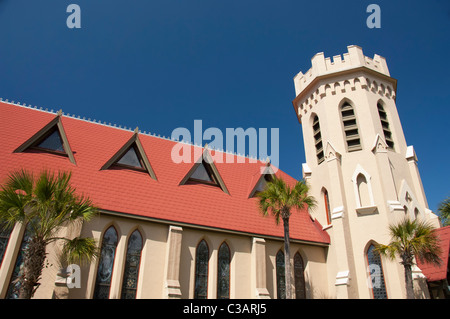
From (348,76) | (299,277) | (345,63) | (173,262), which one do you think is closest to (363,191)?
(299,277)

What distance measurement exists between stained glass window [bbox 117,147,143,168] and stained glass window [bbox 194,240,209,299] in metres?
6.06

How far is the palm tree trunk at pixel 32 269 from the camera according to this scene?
32.9 feet

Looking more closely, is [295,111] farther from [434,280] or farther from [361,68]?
[434,280]

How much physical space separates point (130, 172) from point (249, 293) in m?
9.07

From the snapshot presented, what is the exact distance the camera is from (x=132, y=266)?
15.2 metres

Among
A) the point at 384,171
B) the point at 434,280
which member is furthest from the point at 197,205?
the point at 434,280

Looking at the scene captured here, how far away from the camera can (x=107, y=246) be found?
15.1m

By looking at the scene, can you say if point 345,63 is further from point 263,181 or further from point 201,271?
point 201,271

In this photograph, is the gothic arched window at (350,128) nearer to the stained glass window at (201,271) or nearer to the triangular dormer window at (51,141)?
the stained glass window at (201,271)

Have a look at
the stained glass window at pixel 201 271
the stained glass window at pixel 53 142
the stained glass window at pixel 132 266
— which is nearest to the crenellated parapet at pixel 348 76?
the stained glass window at pixel 201 271

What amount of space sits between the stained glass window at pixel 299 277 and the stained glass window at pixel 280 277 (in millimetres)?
840

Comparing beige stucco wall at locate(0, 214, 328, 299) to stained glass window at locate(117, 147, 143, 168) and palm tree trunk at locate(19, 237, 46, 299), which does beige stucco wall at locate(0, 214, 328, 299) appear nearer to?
palm tree trunk at locate(19, 237, 46, 299)
